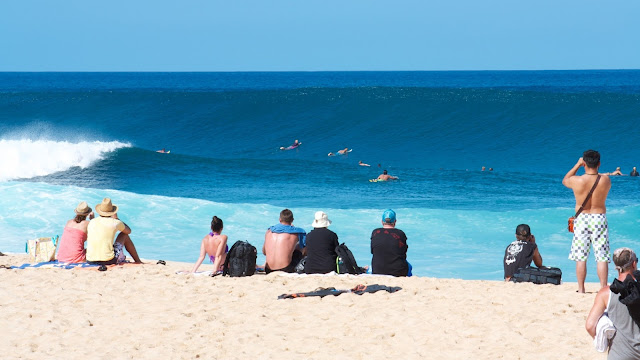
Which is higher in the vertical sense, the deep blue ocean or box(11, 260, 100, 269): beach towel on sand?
the deep blue ocean

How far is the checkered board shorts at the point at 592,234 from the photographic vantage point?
6555mm

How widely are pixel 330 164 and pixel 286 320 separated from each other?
20223 mm

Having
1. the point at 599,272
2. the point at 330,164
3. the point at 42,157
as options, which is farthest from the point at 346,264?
the point at 42,157

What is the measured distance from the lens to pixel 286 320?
21.4ft

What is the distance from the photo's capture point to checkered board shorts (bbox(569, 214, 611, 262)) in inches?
258

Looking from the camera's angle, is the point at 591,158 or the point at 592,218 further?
the point at 592,218

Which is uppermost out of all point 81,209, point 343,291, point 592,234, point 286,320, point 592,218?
point 592,218

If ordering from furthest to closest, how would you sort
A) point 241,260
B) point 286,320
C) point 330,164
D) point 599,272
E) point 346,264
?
point 330,164 → point 241,260 → point 346,264 → point 599,272 → point 286,320

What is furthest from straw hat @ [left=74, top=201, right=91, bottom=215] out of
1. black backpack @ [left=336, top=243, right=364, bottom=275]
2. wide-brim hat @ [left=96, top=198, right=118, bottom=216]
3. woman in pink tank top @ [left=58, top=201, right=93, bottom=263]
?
black backpack @ [left=336, top=243, right=364, bottom=275]

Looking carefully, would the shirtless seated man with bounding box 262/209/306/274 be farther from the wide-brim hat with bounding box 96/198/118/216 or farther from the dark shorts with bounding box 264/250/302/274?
the wide-brim hat with bounding box 96/198/118/216

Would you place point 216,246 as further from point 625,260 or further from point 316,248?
point 625,260

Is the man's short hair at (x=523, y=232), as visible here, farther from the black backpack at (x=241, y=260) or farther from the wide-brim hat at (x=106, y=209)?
the wide-brim hat at (x=106, y=209)

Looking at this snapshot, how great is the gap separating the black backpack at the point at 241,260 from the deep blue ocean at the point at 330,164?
3.34 metres

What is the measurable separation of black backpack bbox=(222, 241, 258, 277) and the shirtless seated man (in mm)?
212
